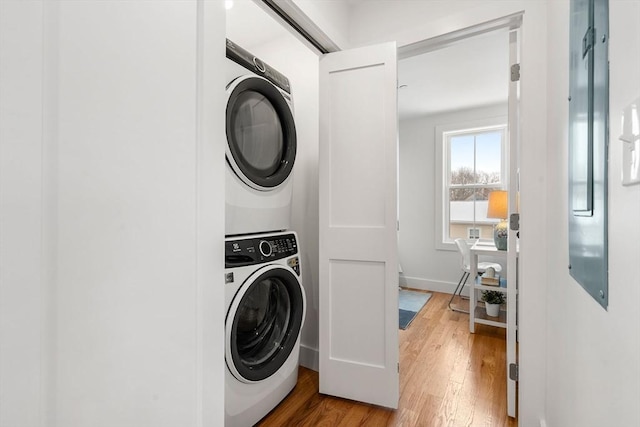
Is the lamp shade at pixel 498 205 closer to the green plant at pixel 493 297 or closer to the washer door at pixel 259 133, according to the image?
the green plant at pixel 493 297

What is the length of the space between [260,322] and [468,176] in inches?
144

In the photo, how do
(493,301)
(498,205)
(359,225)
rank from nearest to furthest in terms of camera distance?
1. (359,225)
2. (493,301)
3. (498,205)

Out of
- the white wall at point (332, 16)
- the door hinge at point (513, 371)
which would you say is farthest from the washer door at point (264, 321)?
the white wall at point (332, 16)

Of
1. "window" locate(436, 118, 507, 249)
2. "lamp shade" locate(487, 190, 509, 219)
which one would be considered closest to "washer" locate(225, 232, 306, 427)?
"lamp shade" locate(487, 190, 509, 219)

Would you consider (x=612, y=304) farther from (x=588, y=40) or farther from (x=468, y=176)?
(x=468, y=176)

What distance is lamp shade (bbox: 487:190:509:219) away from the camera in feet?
10.4

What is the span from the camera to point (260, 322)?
66.8 inches

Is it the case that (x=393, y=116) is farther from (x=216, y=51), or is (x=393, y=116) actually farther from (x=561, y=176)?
(x=216, y=51)

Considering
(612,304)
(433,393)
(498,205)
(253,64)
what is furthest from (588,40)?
(498,205)

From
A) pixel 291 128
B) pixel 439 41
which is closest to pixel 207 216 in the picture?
pixel 291 128

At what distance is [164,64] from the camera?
627mm

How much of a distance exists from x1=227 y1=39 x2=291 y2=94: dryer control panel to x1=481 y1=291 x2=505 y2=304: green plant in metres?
2.77

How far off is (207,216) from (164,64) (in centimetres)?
33

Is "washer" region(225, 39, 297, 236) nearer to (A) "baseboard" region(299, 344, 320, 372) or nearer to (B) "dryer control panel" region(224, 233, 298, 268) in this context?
(B) "dryer control panel" region(224, 233, 298, 268)
